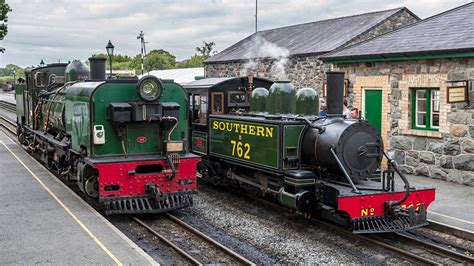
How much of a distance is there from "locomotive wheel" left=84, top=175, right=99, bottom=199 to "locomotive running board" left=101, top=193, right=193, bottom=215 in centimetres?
57

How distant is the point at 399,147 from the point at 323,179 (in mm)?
4953

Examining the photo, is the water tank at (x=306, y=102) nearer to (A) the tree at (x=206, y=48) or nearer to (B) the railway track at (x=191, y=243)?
(B) the railway track at (x=191, y=243)

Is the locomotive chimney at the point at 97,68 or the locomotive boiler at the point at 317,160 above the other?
the locomotive chimney at the point at 97,68

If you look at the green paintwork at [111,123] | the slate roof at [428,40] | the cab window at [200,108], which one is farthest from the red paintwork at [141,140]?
the slate roof at [428,40]

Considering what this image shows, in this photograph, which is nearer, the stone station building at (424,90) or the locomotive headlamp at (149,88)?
the locomotive headlamp at (149,88)

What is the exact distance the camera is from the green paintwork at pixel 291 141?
8.65m

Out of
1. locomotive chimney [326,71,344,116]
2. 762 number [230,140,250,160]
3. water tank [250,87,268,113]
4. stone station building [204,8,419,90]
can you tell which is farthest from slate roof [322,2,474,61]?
762 number [230,140,250,160]

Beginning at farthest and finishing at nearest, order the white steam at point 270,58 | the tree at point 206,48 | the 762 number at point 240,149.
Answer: the tree at point 206,48, the white steam at point 270,58, the 762 number at point 240,149

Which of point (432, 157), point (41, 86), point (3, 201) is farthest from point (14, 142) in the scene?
point (432, 157)

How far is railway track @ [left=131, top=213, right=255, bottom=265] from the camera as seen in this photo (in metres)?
7.00

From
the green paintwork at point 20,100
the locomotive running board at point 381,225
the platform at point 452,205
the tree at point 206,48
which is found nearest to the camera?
the locomotive running board at point 381,225

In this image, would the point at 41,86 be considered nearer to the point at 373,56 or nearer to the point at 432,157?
the point at 373,56

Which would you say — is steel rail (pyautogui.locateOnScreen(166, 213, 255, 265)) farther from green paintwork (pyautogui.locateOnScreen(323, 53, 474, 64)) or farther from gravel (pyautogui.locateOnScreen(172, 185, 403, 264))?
green paintwork (pyautogui.locateOnScreen(323, 53, 474, 64))

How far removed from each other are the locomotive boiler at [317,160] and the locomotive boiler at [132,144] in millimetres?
1157
